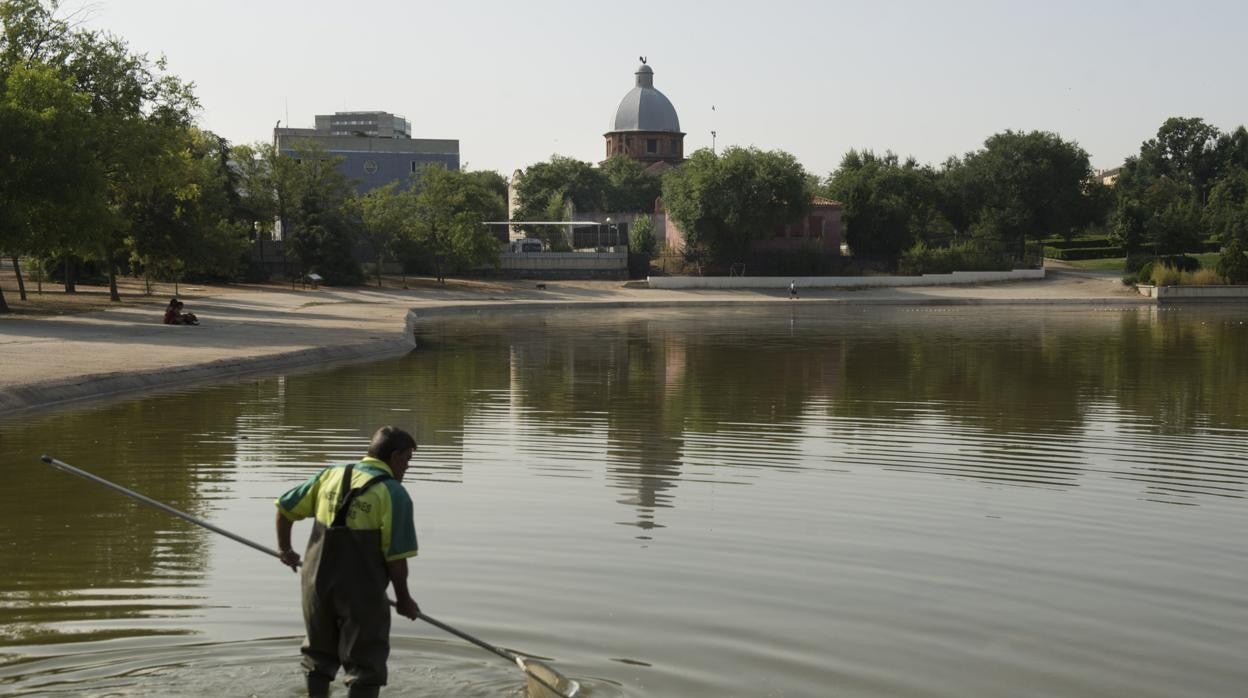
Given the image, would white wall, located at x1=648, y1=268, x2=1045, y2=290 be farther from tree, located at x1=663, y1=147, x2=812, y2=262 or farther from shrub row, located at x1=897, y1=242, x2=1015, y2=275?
tree, located at x1=663, y1=147, x2=812, y2=262

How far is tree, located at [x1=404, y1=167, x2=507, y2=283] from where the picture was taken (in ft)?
236

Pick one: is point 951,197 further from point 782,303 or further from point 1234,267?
point 782,303

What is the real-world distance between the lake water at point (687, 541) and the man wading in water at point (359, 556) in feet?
2.87

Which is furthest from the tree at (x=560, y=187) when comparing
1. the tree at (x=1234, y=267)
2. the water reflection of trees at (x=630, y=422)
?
the water reflection of trees at (x=630, y=422)

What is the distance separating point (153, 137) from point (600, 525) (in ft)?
114

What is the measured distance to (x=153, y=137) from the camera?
42031 mm

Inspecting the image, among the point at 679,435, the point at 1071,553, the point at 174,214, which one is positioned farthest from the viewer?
the point at 174,214

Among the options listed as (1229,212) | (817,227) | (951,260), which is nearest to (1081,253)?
(1229,212)

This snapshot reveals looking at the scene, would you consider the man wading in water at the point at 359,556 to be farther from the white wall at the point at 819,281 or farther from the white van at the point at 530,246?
the white van at the point at 530,246

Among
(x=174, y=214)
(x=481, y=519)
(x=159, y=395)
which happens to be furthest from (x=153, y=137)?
(x=481, y=519)

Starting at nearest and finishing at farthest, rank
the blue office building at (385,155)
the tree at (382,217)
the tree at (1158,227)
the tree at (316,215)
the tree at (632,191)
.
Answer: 1. the tree at (316,215)
2. the tree at (382,217)
3. the tree at (1158,227)
4. the blue office building at (385,155)
5. the tree at (632,191)

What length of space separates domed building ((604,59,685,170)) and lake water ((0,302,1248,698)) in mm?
106006

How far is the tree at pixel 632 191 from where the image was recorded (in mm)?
120438

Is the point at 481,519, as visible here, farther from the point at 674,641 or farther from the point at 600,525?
the point at 674,641
